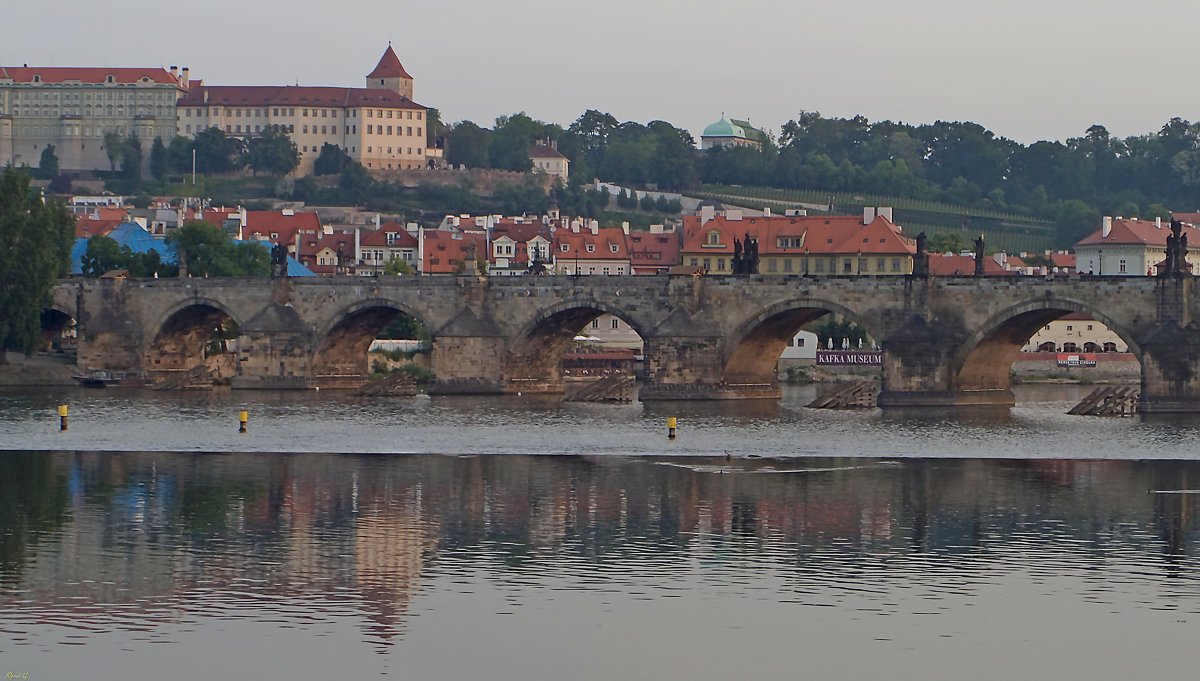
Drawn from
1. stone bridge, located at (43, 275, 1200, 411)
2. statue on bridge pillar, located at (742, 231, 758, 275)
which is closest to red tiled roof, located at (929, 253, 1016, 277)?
statue on bridge pillar, located at (742, 231, 758, 275)

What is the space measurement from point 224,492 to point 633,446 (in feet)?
49.5

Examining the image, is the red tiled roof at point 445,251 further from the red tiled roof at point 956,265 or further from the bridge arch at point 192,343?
the bridge arch at point 192,343

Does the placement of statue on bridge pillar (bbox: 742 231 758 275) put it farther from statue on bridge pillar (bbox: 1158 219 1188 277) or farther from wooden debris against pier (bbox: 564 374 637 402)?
statue on bridge pillar (bbox: 1158 219 1188 277)

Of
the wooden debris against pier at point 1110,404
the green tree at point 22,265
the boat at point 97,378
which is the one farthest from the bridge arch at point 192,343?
the wooden debris against pier at point 1110,404

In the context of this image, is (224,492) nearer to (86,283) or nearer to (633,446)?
(633,446)

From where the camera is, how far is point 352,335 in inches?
3410

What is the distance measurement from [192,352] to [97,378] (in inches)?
208

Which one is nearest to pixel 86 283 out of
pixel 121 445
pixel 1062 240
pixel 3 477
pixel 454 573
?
pixel 121 445

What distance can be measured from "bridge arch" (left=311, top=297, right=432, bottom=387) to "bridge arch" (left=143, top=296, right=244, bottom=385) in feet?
12.9

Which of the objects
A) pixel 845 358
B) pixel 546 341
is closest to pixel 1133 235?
pixel 845 358

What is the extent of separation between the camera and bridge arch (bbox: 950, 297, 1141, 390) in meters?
70.1

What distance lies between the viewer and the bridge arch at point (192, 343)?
87.8 metres

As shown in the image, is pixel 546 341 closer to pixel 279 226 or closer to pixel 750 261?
pixel 750 261

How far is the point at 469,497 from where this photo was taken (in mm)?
44000
